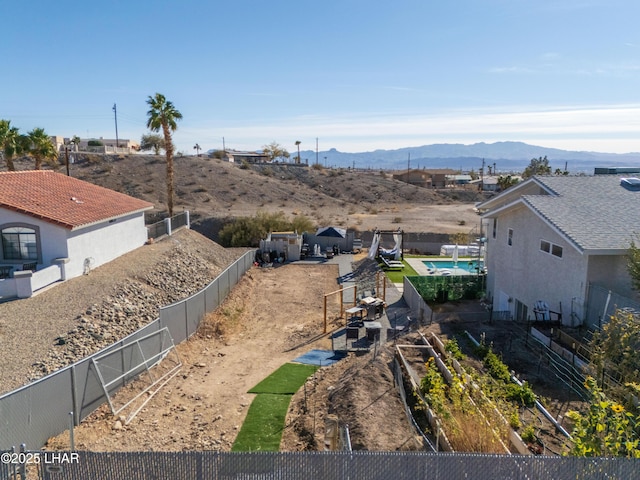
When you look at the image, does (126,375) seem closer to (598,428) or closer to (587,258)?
(598,428)

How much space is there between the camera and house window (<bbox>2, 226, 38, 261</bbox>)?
22.6 meters

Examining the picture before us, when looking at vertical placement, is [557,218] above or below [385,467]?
above

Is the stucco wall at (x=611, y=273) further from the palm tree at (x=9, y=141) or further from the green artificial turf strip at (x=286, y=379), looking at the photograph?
the palm tree at (x=9, y=141)

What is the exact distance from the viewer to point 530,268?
19984 mm

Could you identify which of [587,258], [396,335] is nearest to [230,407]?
[396,335]

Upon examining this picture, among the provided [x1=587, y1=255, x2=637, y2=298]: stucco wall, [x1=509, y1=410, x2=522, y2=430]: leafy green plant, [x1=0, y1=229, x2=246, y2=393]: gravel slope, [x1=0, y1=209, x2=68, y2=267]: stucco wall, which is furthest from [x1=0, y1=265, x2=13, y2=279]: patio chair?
[x1=587, y1=255, x2=637, y2=298]: stucco wall

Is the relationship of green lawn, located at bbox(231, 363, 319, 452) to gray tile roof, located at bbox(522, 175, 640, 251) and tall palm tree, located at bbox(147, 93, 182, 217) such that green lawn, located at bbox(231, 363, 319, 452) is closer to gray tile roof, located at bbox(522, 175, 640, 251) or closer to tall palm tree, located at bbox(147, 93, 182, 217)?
gray tile roof, located at bbox(522, 175, 640, 251)

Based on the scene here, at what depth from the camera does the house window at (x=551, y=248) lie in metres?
17.8

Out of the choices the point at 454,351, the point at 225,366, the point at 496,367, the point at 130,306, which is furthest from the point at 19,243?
the point at 496,367

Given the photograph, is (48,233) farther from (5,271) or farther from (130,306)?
(130,306)

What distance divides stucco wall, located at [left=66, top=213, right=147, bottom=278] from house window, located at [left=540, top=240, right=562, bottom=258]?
66.4 ft

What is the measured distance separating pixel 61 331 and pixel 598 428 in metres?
16.2

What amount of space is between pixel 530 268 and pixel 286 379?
1085 cm

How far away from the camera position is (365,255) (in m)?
41.2
